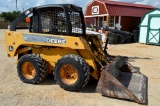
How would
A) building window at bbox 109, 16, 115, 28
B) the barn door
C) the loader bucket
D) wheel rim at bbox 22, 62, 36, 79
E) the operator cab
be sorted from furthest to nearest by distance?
1. building window at bbox 109, 16, 115, 28
2. the barn door
3. wheel rim at bbox 22, 62, 36, 79
4. the operator cab
5. the loader bucket

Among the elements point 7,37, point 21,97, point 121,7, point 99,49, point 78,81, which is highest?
point 121,7

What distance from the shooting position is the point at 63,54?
5.55 meters

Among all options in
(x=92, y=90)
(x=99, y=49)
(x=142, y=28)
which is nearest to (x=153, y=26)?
(x=142, y=28)

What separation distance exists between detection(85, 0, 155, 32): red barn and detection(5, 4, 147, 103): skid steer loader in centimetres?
1276

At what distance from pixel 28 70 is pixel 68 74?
1277 mm

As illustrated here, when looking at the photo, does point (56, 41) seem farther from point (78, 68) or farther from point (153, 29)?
point (153, 29)

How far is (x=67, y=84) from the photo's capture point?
5.20 meters

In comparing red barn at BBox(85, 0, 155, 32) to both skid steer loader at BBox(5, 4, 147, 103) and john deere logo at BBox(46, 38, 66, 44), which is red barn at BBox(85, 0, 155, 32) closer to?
skid steer loader at BBox(5, 4, 147, 103)

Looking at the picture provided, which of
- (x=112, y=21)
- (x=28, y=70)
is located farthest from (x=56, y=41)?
(x=112, y=21)

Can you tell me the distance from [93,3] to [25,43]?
16.1 meters

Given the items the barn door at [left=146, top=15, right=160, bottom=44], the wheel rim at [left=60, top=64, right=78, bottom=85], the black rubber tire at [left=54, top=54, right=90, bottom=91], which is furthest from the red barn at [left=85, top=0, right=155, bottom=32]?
the black rubber tire at [left=54, top=54, right=90, bottom=91]

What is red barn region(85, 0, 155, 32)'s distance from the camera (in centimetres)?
1883

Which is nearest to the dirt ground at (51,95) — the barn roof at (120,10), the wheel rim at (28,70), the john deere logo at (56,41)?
the wheel rim at (28,70)

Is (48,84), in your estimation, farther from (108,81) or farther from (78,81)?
(108,81)
